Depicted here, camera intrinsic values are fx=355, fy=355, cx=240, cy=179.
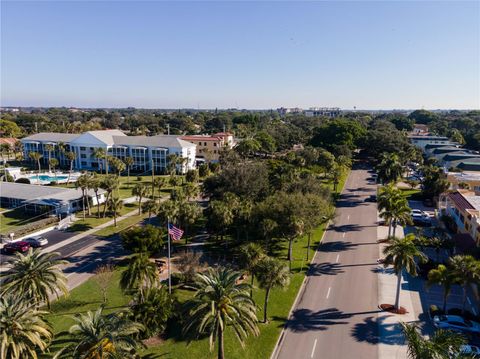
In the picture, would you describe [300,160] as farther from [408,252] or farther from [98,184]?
[408,252]

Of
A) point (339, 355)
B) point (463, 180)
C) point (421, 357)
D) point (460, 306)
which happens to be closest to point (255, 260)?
point (339, 355)

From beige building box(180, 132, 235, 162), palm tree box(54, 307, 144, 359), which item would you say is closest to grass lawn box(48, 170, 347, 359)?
palm tree box(54, 307, 144, 359)

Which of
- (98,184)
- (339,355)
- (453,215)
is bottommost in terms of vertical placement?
(339,355)

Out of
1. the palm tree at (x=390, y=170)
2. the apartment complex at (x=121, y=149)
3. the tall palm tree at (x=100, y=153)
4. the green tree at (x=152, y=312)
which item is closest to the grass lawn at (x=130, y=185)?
the apartment complex at (x=121, y=149)

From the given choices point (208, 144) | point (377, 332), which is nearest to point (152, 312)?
point (377, 332)

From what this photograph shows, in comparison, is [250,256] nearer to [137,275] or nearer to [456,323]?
[137,275]

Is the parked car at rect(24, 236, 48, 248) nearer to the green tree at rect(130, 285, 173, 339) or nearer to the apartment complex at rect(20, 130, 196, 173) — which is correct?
the green tree at rect(130, 285, 173, 339)

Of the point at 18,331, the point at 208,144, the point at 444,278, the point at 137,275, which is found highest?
the point at 208,144
